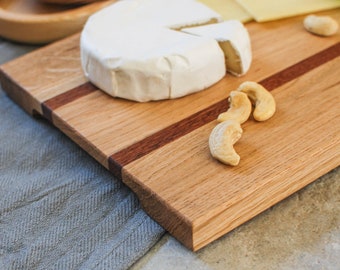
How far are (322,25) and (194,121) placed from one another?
1.19 feet

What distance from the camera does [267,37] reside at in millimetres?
1176

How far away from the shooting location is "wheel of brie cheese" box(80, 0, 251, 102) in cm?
99

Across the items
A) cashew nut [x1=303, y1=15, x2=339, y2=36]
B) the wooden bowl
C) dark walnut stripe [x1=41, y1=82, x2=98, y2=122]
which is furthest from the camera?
the wooden bowl

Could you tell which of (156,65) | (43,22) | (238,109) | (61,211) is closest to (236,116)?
(238,109)

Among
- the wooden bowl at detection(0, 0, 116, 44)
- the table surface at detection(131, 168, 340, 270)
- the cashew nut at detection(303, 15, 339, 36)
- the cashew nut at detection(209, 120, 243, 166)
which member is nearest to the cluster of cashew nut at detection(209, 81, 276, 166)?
the cashew nut at detection(209, 120, 243, 166)

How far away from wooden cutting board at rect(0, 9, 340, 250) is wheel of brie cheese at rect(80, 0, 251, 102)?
2 centimetres

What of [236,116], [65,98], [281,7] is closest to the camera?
[236,116]

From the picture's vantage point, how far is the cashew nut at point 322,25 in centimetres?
115

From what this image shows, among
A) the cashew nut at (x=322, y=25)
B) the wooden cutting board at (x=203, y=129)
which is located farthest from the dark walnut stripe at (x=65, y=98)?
the cashew nut at (x=322, y=25)

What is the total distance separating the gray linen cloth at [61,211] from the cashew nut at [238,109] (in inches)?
7.7

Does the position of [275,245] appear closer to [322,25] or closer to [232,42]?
[232,42]

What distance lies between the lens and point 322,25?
1148 mm

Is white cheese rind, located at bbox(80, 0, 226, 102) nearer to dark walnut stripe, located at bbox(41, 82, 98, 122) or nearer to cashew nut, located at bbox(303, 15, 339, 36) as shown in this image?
→ dark walnut stripe, located at bbox(41, 82, 98, 122)

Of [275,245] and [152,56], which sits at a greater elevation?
[152,56]
